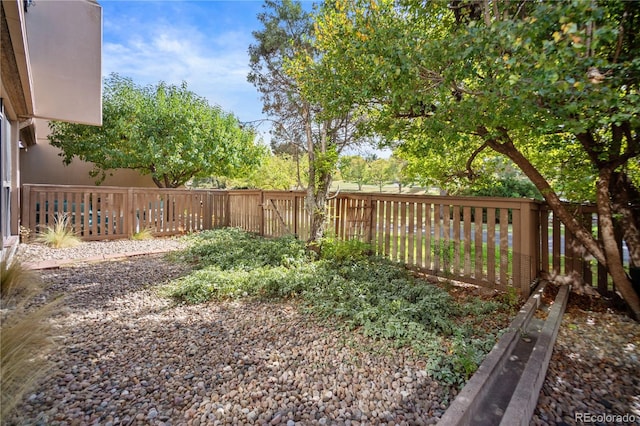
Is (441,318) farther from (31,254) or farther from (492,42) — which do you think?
(31,254)

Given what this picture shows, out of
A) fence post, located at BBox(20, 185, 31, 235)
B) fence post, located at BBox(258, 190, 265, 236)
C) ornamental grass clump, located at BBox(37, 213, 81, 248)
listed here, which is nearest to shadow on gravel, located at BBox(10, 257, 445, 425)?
ornamental grass clump, located at BBox(37, 213, 81, 248)

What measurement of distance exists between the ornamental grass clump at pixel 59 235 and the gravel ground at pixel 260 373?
3742 millimetres

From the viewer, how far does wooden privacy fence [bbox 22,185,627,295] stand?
376 centimetres

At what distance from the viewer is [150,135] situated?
401 inches

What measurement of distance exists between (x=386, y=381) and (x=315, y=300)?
145 centimetres

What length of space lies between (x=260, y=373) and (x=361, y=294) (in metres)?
1.57

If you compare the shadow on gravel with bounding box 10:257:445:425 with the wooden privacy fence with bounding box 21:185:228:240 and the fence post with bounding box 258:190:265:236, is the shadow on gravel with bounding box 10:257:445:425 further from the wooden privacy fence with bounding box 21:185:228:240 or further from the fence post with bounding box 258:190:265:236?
the wooden privacy fence with bounding box 21:185:228:240

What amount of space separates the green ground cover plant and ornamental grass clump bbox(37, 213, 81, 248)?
259 centimetres

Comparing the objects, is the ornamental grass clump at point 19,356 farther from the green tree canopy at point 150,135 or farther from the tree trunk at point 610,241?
the green tree canopy at point 150,135

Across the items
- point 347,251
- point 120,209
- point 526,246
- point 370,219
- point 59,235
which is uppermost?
point 120,209

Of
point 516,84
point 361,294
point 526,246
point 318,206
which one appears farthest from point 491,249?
point 318,206

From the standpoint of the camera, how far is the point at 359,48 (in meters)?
3.49

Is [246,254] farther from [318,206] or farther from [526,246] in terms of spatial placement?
[526,246]

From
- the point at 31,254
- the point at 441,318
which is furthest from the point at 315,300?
the point at 31,254
